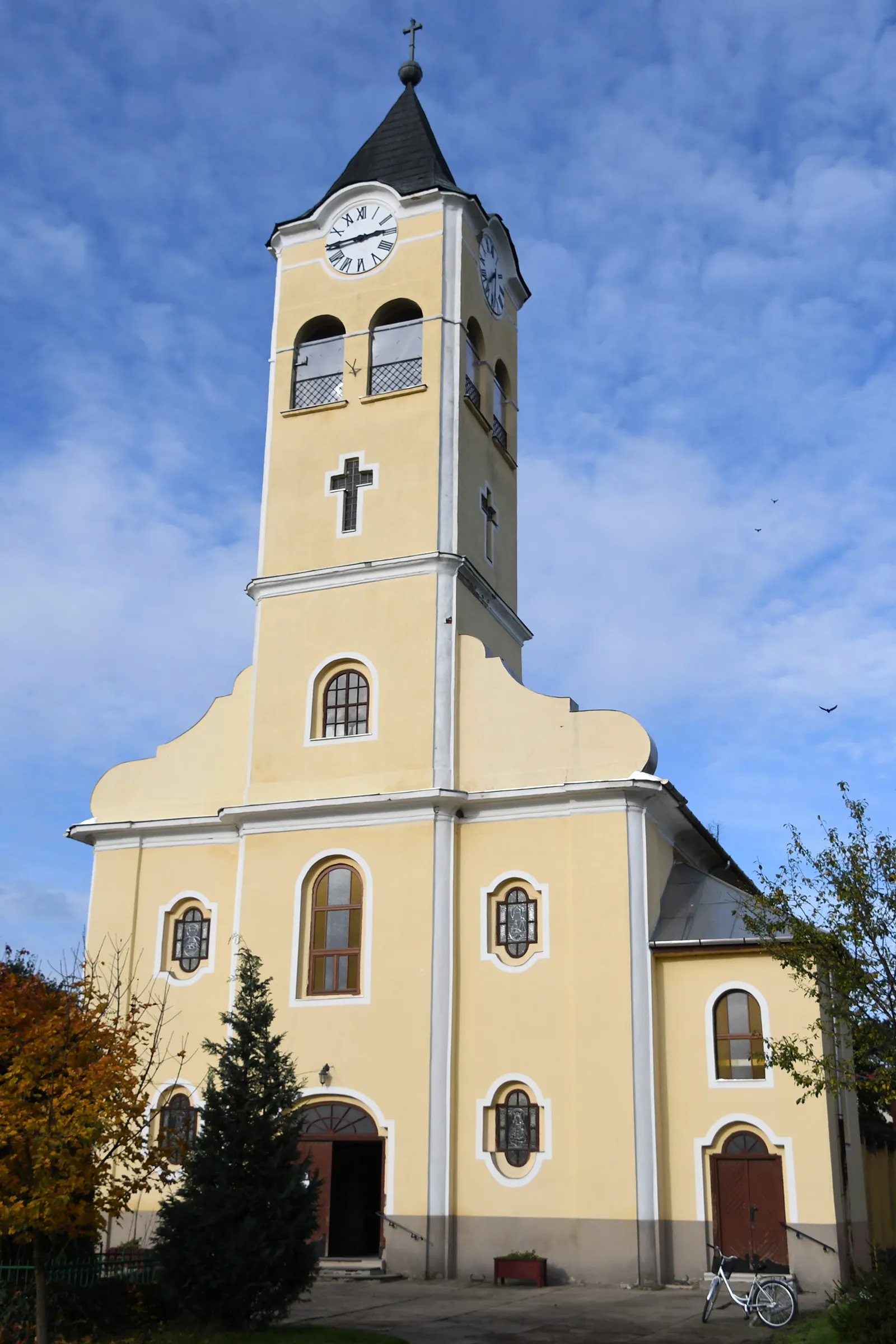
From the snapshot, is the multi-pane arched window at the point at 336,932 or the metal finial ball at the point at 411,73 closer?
the multi-pane arched window at the point at 336,932

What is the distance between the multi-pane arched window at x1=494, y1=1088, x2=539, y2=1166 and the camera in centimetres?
2369

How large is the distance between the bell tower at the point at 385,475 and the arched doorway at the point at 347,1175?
614 cm

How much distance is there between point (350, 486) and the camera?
2912 centimetres

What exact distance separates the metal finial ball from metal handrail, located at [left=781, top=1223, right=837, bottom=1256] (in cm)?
2865

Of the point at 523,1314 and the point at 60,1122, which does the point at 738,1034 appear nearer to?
the point at 523,1314

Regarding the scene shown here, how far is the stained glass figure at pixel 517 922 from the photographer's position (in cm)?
2489

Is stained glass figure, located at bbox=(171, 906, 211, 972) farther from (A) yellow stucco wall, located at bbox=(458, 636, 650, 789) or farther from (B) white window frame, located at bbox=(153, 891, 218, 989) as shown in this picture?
(A) yellow stucco wall, located at bbox=(458, 636, 650, 789)

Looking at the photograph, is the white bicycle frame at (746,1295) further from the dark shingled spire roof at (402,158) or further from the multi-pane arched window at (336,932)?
the dark shingled spire roof at (402,158)

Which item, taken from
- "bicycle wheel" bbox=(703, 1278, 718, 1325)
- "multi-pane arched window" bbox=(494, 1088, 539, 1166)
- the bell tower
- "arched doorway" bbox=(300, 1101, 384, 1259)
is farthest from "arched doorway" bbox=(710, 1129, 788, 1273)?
the bell tower

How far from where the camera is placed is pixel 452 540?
27719mm

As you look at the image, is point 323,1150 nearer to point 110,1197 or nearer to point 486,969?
point 486,969

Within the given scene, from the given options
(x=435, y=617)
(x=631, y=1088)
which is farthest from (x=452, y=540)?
(x=631, y=1088)

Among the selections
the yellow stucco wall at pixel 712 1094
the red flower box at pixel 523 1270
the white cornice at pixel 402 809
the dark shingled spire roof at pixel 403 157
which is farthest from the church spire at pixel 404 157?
the red flower box at pixel 523 1270

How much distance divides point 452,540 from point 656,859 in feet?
25.0
